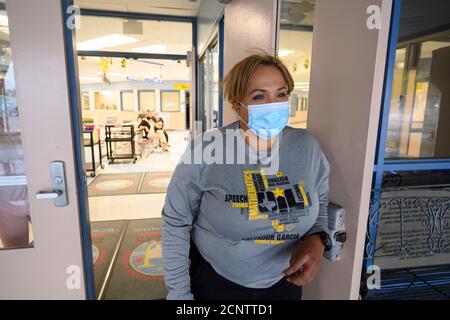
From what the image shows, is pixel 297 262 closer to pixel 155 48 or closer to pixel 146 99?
pixel 155 48

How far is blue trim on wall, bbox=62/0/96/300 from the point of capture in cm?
129

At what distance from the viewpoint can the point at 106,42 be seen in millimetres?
6164

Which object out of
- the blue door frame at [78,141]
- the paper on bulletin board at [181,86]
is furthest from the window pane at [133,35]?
the paper on bulletin board at [181,86]

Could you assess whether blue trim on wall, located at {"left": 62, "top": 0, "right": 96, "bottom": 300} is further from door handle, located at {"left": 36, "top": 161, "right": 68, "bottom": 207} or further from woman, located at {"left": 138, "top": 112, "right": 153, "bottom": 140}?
woman, located at {"left": 138, "top": 112, "right": 153, "bottom": 140}

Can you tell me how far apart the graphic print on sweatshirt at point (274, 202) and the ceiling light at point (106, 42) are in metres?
5.77

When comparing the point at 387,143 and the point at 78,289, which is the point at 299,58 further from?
the point at 78,289

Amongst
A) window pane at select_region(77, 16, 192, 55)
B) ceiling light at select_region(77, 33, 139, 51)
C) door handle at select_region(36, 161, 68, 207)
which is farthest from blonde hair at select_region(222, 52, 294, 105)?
ceiling light at select_region(77, 33, 139, 51)

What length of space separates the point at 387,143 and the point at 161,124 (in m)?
7.77

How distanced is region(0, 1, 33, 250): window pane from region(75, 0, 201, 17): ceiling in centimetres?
325

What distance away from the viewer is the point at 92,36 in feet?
18.6

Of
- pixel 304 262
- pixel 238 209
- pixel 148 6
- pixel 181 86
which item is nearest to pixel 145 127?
pixel 148 6
